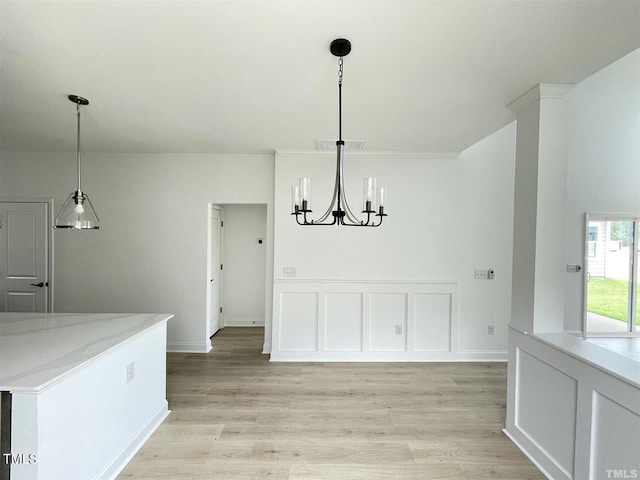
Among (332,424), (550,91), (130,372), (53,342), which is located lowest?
(332,424)

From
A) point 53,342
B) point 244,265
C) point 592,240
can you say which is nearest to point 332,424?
point 53,342

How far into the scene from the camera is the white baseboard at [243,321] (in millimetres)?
5148

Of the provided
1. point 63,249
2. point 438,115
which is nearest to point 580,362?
point 438,115

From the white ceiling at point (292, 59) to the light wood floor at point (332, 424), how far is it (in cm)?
262

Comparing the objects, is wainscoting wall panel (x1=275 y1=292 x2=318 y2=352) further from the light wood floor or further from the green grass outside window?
the green grass outside window

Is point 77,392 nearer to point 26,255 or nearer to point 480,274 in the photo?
point 26,255

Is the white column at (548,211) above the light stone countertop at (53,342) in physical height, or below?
above

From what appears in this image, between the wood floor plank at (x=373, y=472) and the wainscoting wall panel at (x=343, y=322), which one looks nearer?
the wood floor plank at (x=373, y=472)

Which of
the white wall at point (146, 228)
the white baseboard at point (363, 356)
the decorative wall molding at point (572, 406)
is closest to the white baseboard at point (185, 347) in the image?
the white wall at point (146, 228)

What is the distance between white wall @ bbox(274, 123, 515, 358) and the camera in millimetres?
3754

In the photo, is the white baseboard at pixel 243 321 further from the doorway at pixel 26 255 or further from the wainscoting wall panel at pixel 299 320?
the doorway at pixel 26 255

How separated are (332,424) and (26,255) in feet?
14.6

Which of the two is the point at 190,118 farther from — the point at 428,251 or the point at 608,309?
the point at 608,309

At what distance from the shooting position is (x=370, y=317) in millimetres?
3740
